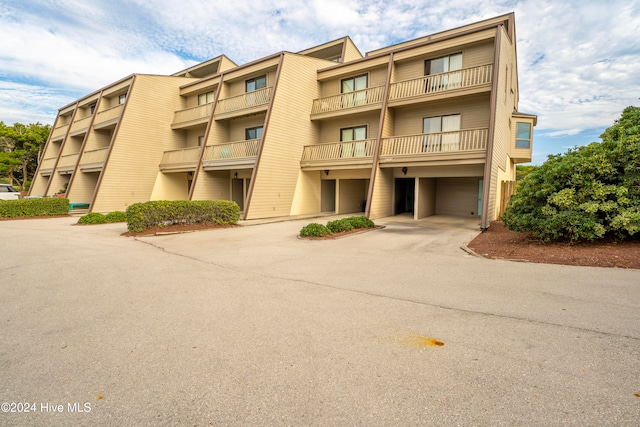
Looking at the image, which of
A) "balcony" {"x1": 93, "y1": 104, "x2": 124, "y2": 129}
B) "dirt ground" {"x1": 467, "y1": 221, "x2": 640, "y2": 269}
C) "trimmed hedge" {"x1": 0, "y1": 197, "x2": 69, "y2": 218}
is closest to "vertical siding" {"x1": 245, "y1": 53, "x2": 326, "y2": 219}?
"dirt ground" {"x1": 467, "y1": 221, "x2": 640, "y2": 269}

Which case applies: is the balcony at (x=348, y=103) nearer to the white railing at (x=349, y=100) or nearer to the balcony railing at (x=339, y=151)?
the white railing at (x=349, y=100)

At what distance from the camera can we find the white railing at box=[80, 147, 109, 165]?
22.2 m

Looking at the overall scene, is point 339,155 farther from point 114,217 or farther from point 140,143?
point 140,143

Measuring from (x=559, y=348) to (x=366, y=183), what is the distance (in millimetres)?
18616

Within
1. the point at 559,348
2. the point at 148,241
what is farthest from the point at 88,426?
the point at 148,241

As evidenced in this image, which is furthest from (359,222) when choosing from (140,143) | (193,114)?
(140,143)

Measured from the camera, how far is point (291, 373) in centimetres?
274

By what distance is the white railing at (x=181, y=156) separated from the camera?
820 inches

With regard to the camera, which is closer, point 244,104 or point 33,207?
point 33,207

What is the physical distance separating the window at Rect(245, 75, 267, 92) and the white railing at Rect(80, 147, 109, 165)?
10.5 metres

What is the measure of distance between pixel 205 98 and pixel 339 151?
1209cm

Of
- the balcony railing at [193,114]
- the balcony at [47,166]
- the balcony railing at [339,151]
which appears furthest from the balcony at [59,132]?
the balcony railing at [339,151]

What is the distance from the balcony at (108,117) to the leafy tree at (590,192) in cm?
2526

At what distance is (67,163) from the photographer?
87.4 ft
